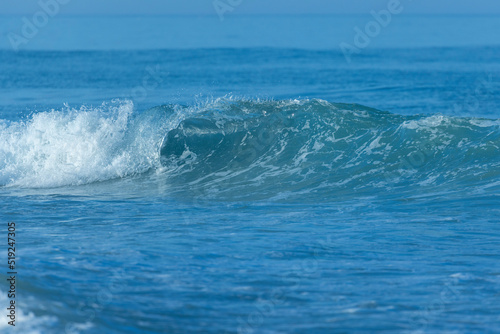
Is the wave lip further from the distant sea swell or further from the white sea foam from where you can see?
the white sea foam

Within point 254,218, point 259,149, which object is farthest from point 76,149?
point 254,218

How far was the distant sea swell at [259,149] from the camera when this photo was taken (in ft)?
36.2

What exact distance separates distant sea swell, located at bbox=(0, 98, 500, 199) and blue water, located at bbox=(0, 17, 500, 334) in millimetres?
43

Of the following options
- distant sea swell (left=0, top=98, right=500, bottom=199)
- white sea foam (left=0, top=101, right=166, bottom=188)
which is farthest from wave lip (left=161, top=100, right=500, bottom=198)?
white sea foam (left=0, top=101, right=166, bottom=188)

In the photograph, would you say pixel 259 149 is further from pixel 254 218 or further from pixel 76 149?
pixel 254 218

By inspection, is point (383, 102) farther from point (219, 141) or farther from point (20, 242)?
point (20, 242)

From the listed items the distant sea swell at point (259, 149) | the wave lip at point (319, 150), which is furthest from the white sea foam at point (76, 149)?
the wave lip at point (319, 150)

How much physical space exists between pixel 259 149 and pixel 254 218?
4.83 meters

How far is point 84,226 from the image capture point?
8.02 m

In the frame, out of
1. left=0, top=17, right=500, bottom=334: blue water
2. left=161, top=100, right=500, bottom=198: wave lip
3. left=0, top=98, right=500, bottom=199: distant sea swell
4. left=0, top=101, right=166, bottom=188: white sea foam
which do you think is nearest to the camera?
left=0, top=17, right=500, bottom=334: blue water

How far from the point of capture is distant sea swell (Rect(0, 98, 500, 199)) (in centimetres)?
1103

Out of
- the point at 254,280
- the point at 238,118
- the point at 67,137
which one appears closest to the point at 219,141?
the point at 238,118

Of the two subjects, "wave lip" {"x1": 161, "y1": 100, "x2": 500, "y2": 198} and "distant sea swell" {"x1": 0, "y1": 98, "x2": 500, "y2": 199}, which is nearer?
"wave lip" {"x1": 161, "y1": 100, "x2": 500, "y2": 198}

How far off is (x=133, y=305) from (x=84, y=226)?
290 centimetres
